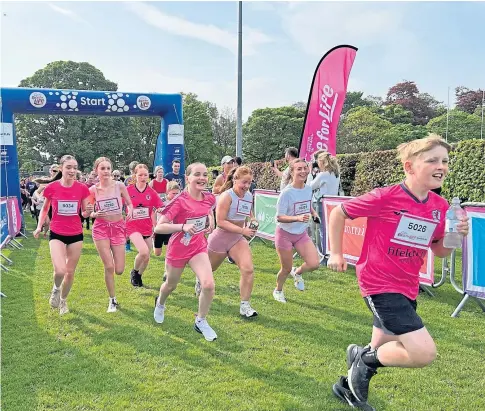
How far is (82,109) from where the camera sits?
15.0 metres

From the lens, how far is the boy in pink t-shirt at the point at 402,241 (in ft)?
9.55

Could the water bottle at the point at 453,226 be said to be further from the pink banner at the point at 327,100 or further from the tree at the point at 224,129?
the tree at the point at 224,129

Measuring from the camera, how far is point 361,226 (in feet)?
25.2

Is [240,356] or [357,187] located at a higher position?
[357,187]

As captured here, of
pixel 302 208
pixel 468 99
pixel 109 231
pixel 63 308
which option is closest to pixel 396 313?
pixel 302 208

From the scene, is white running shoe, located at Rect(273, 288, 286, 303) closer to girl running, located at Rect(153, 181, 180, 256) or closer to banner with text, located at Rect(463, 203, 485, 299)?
girl running, located at Rect(153, 181, 180, 256)

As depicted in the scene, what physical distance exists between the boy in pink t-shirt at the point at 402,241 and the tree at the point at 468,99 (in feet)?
245

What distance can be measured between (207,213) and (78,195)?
190 cm

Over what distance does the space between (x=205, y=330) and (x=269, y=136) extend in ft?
171

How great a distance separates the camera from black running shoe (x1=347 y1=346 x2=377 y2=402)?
328cm

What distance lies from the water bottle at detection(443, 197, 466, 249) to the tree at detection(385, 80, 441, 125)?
7402 centimetres

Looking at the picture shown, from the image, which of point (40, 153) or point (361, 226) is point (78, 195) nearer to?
point (361, 226)

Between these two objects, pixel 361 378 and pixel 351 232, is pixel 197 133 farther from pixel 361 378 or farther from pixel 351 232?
pixel 361 378

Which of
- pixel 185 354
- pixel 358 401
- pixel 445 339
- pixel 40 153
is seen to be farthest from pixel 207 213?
pixel 40 153
